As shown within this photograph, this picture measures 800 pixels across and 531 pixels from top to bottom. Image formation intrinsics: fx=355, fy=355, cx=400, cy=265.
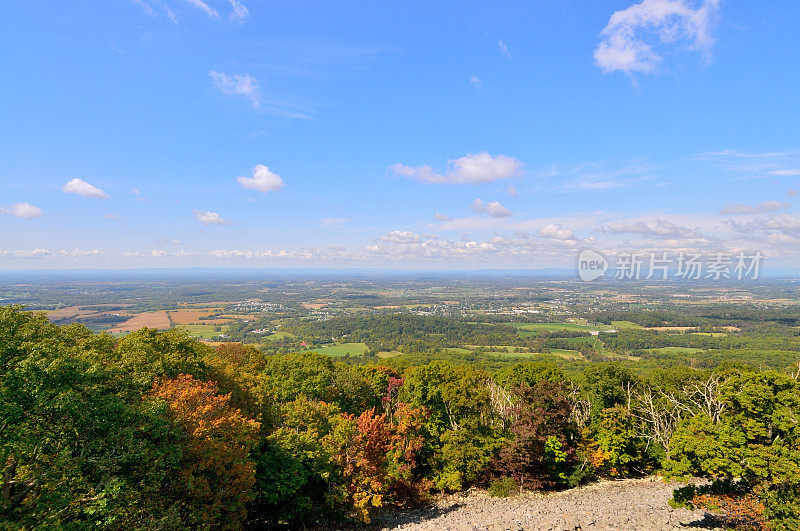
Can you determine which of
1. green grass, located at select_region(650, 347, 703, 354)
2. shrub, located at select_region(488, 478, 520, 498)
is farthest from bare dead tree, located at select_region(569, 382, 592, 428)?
green grass, located at select_region(650, 347, 703, 354)

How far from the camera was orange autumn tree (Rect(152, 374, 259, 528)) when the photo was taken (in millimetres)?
13695

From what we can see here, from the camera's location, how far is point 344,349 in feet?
351

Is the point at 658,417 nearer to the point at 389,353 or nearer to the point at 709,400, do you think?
the point at 709,400

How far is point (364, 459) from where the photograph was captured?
20.2 metres

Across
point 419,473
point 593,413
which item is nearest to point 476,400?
point 419,473

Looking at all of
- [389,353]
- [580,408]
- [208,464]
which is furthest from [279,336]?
[208,464]

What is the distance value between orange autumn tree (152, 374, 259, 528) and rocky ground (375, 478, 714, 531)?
368 inches

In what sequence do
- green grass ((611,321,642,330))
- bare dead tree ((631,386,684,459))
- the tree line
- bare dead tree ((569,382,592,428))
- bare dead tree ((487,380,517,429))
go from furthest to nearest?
green grass ((611,321,642,330))
bare dead tree ((569,382,592,428))
bare dead tree ((487,380,517,429))
bare dead tree ((631,386,684,459))
the tree line

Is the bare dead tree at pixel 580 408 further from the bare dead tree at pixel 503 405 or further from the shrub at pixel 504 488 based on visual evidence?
the shrub at pixel 504 488

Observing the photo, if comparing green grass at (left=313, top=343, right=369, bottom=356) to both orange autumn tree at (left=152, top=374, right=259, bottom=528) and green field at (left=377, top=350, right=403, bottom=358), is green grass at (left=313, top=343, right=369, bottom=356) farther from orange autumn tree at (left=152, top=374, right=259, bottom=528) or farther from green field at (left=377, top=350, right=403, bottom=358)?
orange autumn tree at (left=152, top=374, right=259, bottom=528)

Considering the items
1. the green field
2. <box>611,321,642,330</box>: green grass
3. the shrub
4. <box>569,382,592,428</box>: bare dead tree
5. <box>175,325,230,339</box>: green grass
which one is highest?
<box>569,382,592,428</box>: bare dead tree

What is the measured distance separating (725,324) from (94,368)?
18796cm

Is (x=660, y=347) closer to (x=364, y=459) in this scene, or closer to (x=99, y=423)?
(x=364, y=459)

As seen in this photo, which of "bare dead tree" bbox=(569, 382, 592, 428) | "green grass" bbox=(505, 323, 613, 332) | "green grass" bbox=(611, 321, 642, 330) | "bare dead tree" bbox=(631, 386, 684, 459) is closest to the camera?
"bare dead tree" bbox=(631, 386, 684, 459)
